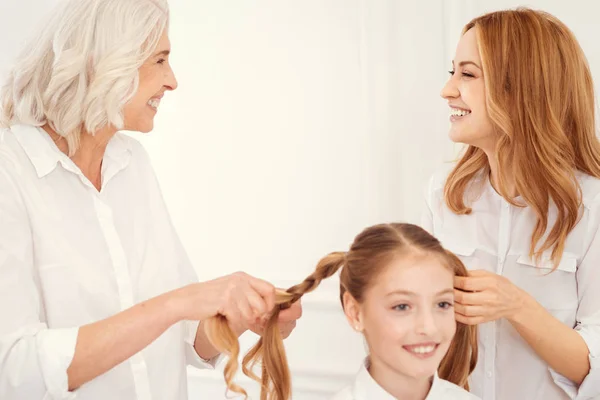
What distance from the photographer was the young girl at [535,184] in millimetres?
1885

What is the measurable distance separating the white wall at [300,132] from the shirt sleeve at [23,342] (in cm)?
137

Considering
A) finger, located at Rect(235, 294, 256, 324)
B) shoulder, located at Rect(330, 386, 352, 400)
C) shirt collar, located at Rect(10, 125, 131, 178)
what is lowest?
shoulder, located at Rect(330, 386, 352, 400)

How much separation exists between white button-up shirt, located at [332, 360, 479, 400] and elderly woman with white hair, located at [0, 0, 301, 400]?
→ 0.20m

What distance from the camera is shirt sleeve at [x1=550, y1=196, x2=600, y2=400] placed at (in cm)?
182

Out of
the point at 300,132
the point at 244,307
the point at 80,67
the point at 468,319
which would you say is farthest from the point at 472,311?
the point at 300,132

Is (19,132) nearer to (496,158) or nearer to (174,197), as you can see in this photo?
(496,158)

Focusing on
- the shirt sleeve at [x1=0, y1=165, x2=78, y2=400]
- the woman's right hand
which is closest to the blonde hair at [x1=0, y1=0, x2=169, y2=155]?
the shirt sleeve at [x1=0, y1=165, x2=78, y2=400]

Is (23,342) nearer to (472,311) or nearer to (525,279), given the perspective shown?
(472,311)

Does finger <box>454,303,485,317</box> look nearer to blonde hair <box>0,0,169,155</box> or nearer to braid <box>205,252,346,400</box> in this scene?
braid <box>205,252,346,400</box>

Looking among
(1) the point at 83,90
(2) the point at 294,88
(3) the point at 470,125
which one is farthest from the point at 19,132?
(2) the point at 294,88

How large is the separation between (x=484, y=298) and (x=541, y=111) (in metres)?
0.52

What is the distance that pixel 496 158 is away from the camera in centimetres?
196

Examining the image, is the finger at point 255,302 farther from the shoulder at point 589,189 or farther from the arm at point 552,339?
the shoulder at point 589,189

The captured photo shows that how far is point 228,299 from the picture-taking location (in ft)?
5.13
